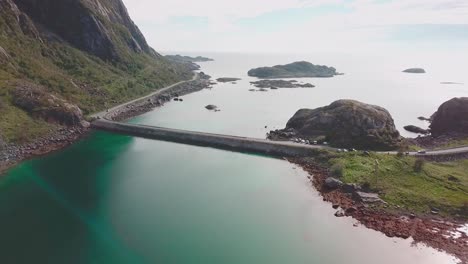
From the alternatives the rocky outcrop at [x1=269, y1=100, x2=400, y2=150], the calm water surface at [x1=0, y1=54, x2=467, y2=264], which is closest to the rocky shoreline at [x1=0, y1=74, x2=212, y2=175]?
the calm water surface at [x1=0, y1=54, x2=467, y2=264]

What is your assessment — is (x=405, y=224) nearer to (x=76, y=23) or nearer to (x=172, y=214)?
(x=172, y=214)

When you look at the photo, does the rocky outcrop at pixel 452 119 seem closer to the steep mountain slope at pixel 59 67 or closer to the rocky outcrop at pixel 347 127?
the rocky outcrop at pixel 347 127

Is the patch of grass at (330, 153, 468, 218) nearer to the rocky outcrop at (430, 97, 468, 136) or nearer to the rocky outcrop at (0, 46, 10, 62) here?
the rocky outcrop at (430, 97, 468, 136)

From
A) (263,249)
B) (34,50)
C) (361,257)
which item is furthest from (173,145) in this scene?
(34,50)

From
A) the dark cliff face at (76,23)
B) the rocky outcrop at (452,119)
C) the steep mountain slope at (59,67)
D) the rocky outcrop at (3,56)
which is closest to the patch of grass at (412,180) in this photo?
the rocky outcrop at (452,119)

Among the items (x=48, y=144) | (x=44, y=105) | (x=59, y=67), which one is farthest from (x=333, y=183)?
(x=59, y=67)

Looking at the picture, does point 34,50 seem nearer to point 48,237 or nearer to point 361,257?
point 48,237
